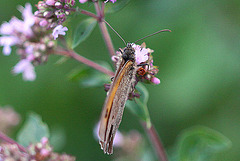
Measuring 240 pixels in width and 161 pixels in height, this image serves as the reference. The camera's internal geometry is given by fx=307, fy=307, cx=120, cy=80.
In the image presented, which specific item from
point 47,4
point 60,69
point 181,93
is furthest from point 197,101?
point 47,4

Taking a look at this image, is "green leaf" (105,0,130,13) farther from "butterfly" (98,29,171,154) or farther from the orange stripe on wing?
the orange stripe on wing

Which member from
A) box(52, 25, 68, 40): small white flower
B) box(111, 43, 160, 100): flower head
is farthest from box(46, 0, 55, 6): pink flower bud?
box(111, 43, 160, 100): flower head

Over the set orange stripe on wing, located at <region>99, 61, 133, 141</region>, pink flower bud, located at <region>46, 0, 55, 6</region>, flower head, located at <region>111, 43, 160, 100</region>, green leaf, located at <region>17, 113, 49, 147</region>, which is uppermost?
pink flower bud, located at <region>46, 0, 55, 6</region>

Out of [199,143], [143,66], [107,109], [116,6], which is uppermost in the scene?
[116,6]

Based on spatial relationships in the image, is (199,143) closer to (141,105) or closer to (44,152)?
(141,105)

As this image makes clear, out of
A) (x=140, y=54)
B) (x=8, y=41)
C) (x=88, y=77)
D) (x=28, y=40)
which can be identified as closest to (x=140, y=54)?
(x=140, y=54)

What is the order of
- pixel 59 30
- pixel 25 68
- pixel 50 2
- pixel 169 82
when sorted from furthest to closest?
pixel 169 82
pixel 25 68
pixel 50 2
pixel 59 30

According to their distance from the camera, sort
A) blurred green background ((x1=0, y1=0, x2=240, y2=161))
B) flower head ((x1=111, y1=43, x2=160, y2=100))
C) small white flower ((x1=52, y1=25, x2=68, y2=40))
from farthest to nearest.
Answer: blurred green background ((x1=0, y1=0, x2=240, y2=161)) → flower head ((x1=111, y1=43, x2=160, y2=100)) → small white flower ((x1=52, y1=25, x2=68, y2=40))
